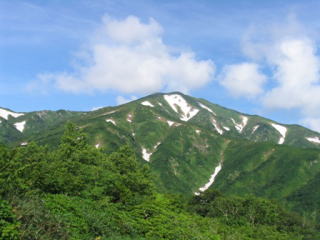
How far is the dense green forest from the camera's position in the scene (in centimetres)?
2233

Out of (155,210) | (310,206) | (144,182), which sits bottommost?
(155,210)

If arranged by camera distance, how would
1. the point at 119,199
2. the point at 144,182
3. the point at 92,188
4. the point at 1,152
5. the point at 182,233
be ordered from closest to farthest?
the point at 182,233, the point at 1,152, the point at 92,188, the point at 119,199, the point at 144,182

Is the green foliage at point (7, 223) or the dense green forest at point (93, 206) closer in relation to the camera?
the green foliage at point (7, 223)

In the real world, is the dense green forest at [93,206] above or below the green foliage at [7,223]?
above

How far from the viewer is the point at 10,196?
22.4 metres

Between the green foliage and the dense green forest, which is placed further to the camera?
the dense green forest

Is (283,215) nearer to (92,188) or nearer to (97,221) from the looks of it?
(92,188)

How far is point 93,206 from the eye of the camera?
36.5m

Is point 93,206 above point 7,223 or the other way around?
above

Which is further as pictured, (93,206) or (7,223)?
(93,206)

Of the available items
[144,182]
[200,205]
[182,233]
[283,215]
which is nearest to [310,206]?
[283,215]

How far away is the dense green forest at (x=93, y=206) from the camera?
2233 cm

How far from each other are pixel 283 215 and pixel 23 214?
365ft

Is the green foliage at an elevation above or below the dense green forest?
below
